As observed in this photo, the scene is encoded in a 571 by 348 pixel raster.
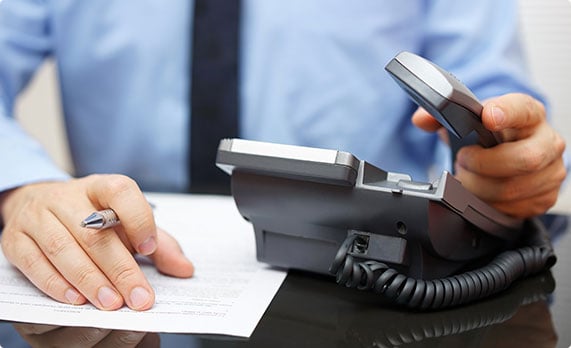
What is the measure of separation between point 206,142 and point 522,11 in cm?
91

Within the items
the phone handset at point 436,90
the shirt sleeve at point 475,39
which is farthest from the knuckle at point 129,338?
the shirt sleeve at point 475,39

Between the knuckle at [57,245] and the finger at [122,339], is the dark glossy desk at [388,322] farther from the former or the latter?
the knuckle at [57,245]

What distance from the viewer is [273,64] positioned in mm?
975

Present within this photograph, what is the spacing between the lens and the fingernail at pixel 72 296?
512mm

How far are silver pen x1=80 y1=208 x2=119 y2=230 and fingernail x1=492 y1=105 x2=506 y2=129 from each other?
317mm

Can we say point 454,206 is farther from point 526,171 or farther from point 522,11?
point 522,11

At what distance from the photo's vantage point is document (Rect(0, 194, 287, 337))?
0.47m

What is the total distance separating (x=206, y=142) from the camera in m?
0.96

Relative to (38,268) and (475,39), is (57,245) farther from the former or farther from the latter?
(475,39)

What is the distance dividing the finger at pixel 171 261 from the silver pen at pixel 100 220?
0.24ft

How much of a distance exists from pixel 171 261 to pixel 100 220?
90 millimetres

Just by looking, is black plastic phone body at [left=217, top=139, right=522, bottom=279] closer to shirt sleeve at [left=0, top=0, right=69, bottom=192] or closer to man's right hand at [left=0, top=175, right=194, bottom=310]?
man's right hand at [left=0, top=175, right=194, bottom=310]

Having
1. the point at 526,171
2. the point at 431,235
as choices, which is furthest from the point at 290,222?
the point at 526,171

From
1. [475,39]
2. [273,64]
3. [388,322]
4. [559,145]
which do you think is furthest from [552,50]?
[388,322]
